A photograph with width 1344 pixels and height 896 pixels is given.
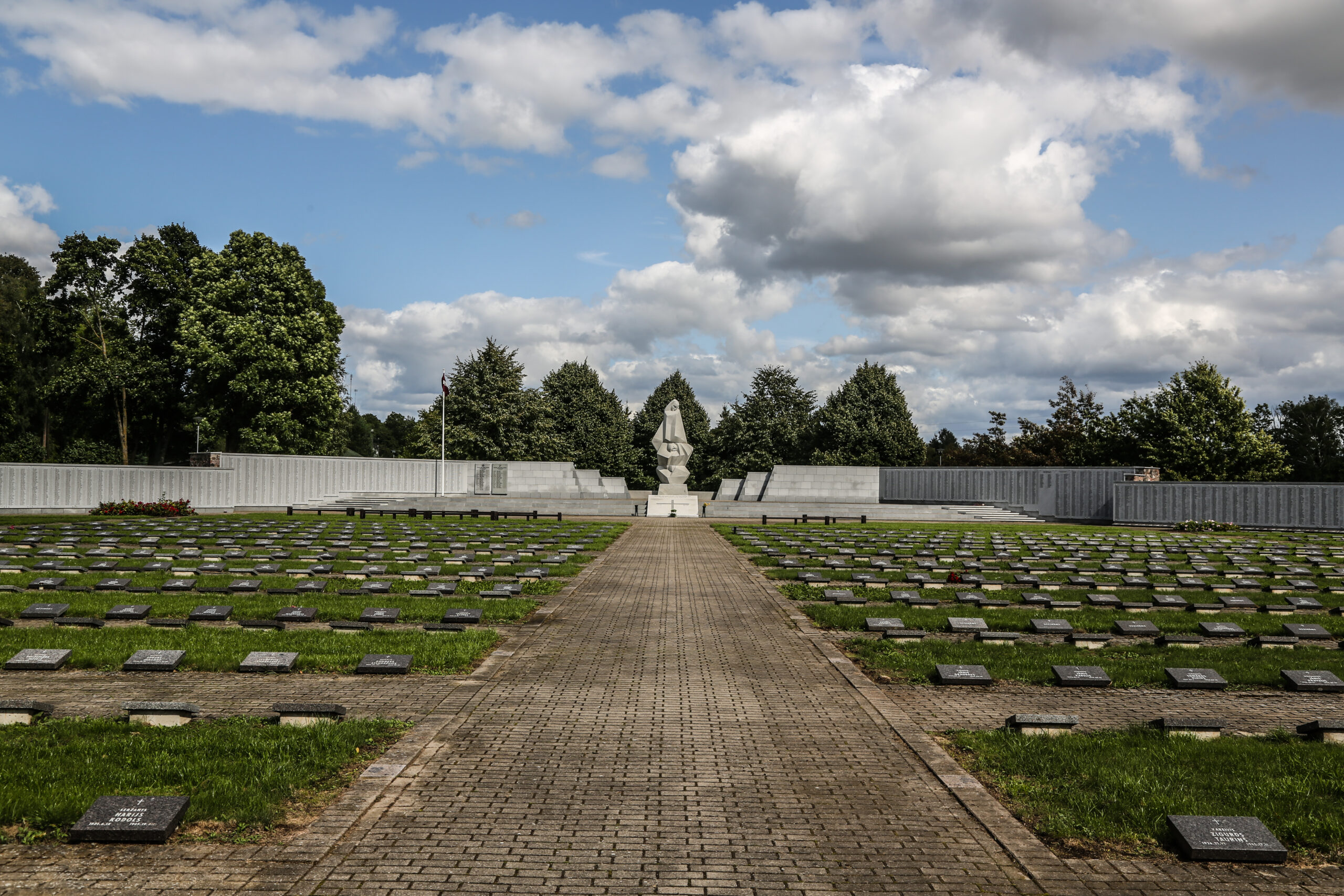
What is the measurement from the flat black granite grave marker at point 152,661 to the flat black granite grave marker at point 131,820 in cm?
436

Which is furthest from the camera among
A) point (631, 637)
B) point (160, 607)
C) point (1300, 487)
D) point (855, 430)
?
point (855, 430)

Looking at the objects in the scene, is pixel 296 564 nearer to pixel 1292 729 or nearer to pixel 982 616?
pixel 982 616

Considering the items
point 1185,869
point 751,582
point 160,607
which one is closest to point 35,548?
point 160,607

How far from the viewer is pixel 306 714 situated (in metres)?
7.04

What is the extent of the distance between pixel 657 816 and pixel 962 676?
4.77 meters

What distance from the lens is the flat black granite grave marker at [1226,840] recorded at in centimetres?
467

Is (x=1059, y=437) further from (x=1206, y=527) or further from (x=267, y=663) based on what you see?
(x=267, y=663)

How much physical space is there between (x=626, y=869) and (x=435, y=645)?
6.08 metres

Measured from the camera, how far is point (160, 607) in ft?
40.6

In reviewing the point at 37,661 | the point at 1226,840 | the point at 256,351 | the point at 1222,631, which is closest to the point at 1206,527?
the point at 1222,631

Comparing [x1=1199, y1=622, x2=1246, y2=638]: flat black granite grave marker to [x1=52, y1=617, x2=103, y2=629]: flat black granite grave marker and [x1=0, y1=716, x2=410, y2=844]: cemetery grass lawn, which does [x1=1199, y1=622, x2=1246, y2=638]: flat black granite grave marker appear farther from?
[x1=52, y1=617, x2=103, y2=629]: flat black granite grave marker

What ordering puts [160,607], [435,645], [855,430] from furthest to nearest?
1. [855,430]
2. [160,607]
3. [435,645]

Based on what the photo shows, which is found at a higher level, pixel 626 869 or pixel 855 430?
pixel 855 430

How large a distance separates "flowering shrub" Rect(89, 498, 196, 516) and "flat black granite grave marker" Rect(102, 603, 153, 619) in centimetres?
Result: 2577
